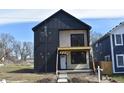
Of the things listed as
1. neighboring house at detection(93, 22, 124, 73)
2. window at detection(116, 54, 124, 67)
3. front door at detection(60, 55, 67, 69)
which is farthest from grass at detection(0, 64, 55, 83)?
window at detection(116, 54, 124, 67)

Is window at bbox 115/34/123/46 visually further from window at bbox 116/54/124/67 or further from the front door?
the front door

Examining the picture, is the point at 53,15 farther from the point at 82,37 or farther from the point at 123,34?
the point at 123,34

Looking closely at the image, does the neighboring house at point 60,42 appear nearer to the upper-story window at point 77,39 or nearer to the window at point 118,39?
the upper-story window at point 77,39

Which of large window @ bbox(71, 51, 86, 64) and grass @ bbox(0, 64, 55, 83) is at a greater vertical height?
large window @ bbox(71, 51, 86, 64)

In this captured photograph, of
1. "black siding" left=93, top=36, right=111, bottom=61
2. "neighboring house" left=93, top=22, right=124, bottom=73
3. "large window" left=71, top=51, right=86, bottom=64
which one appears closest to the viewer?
"neighboring house" left=93, top=22, right=124, bottom=73

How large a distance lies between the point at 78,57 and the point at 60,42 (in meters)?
1.90

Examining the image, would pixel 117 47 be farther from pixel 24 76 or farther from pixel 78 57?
pixel 24 76

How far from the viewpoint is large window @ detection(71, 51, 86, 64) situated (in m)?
21.8

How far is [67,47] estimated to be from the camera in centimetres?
2080

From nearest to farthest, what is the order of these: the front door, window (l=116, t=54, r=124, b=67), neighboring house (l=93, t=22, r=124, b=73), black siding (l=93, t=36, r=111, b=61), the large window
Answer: neighboring house (l=93, t=22, r=124, b=73) < window (l=116, t=54, r=124, b=67) < the front door < the large window < black siding (l=93, t=36, r=111, b=61)

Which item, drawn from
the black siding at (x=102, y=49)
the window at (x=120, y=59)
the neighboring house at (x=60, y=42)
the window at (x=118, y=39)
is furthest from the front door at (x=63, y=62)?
the window at (x=118, y=39)

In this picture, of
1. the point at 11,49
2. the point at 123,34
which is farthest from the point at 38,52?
the point at 123,34

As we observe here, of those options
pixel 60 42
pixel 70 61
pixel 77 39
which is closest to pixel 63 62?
pixel 70 61
